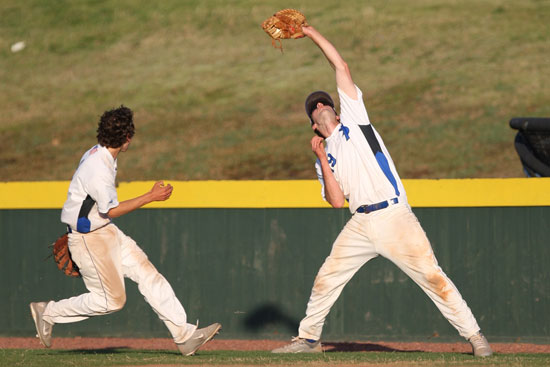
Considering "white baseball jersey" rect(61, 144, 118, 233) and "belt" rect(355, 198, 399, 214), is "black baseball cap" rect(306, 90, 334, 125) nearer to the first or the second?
"belt" rect(355, 198, 399, 214)

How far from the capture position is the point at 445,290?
23.7ft

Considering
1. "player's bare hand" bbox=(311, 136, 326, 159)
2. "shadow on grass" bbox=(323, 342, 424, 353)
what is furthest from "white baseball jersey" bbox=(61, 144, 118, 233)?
"shadow on grass" bbox=(323, 342, 424, 353)

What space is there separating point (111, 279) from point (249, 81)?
2333cm

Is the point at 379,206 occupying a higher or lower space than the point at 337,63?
lower

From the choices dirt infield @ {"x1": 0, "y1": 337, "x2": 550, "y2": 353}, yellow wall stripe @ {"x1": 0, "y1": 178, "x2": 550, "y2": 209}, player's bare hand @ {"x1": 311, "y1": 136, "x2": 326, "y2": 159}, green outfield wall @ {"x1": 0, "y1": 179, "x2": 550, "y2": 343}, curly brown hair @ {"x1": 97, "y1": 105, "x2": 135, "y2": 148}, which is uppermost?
curly brown hair @ {"x1": 97, "y1": 105, "x2": 135, "y2": 148}

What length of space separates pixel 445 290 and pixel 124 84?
1000 inches

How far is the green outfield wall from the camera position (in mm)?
10273

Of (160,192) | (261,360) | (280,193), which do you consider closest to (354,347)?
(280,193)

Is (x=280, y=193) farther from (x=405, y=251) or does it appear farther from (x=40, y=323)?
(x=40, y=323)

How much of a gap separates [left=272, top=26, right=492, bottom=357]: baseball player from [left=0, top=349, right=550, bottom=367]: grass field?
411 millimetres

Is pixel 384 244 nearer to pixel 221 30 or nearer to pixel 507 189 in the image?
pixel 507 189

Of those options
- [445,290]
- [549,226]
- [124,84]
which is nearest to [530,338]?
[549,226]

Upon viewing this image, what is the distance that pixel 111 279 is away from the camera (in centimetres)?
753

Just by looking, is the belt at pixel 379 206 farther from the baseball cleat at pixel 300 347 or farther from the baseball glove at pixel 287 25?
the baseball glove at pixel 287 25
